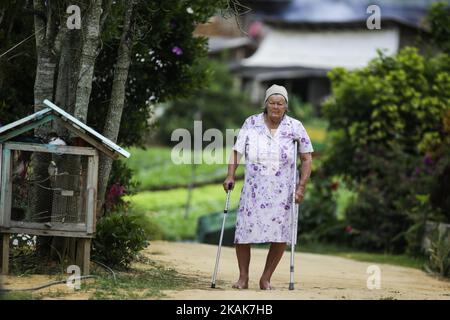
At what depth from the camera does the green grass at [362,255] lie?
45.2 feet

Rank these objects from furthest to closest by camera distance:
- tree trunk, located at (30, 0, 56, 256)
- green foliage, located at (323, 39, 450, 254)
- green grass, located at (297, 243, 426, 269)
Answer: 1. green foliage, located at (323, 39, 450, 254)
2. green grass, located at (297, 243, 426, 269)
3. tree trunk, located at (30, 0, 56, 256)

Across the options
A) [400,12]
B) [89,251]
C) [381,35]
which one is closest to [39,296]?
[89,251]

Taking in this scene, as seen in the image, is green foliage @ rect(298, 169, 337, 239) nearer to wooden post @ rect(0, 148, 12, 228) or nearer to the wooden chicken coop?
the wooden chicken coop

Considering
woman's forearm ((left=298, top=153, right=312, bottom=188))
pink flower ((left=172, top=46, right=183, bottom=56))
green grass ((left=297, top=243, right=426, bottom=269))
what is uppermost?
pink flower ((left=172, top=46, right=183, bottom=56))

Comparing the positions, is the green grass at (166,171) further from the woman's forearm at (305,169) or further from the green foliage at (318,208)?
the woman's forearm at (305,169)

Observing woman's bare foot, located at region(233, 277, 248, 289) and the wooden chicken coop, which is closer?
the wooden chicken coop

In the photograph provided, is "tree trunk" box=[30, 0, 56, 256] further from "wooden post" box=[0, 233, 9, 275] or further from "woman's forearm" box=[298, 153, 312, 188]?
"woman's forearm" box=[298, 153, 312, 188]

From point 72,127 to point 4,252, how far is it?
1.30 meters

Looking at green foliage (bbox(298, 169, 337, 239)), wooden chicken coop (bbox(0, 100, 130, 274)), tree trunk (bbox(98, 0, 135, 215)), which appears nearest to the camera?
wooden chicken coop (bbox(0, 100, 130, 274))

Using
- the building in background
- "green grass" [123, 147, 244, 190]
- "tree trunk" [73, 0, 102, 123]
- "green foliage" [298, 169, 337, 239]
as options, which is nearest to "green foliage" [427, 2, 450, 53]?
"green foliage" [298, 169, 337, 239]

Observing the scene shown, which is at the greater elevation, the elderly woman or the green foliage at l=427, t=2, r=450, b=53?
the green foliage at l=427, t=2, r=450, b=53

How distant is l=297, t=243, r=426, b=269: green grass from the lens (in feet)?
45.2

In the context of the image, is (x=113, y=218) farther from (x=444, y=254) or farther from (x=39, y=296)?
(x=444, y=254)

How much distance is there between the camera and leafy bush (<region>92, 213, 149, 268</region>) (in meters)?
9.12
